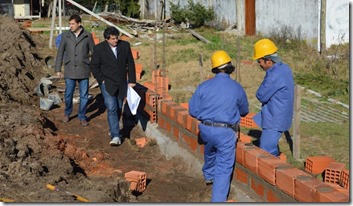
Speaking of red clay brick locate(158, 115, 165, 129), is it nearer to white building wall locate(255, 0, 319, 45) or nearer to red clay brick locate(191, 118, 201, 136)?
red clay brick locate(191, 118, 201, 136)

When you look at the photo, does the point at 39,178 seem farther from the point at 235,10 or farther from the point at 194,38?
the point at 235,10

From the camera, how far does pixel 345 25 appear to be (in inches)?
662

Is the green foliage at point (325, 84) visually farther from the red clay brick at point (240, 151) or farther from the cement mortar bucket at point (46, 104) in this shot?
the red clay brick at point (240, 151)

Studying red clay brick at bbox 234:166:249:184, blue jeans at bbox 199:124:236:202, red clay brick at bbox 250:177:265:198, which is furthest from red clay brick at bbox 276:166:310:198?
red clay brick at bbox 234:166:249:184

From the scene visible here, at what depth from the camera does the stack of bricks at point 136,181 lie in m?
7.01

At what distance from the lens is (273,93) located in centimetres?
680

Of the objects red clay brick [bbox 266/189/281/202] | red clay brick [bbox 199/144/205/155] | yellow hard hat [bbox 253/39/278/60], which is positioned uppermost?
yellow hard hat [bbox 253/39/278/60]

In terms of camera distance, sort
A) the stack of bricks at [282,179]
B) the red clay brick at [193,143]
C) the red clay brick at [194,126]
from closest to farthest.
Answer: the stack of bricks at [282,179] < the red clay brick at [194,126] < the red clay brick at [193,143]

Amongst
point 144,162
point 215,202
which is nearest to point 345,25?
point 144,162

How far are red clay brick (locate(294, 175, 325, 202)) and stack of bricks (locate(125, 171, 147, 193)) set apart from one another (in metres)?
2.02

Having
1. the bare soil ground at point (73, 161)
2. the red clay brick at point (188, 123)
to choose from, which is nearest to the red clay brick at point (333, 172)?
the bare soil ground at point (73, 161)

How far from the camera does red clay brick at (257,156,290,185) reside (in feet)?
19.7

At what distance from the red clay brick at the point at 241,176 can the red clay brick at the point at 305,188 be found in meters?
1.05

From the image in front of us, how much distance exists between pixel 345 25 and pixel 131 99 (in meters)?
9.47
